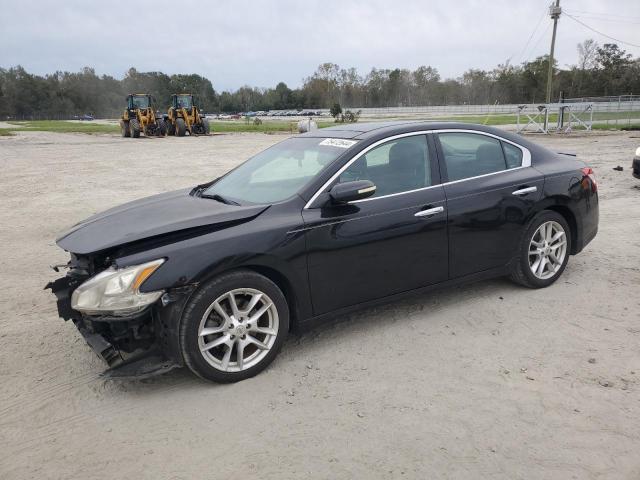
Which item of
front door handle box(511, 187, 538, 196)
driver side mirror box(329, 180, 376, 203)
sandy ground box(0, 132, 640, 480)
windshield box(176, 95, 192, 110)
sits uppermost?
windshield box(176, 95, 192, 110)

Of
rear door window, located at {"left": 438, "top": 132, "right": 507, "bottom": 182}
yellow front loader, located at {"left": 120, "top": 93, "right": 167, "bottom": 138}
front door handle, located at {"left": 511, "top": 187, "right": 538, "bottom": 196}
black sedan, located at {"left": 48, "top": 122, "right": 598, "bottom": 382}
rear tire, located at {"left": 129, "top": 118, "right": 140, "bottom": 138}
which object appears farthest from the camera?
yellow front loader, located at {"left": 120, "top": 93, "right": 167, "bottom": 138}

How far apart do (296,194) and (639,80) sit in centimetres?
8337

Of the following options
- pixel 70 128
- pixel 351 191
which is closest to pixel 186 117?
pixel 70 128

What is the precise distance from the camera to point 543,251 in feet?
15.8

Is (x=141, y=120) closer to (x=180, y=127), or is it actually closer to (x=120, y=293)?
(x=180, y=127)

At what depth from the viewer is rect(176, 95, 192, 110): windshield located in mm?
33562

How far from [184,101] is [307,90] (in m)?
94.9

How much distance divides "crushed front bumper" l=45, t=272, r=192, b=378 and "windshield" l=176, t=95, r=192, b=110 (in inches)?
1272

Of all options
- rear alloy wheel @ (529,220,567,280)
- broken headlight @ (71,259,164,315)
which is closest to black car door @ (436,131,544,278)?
rear alloy wheel @ (529,220,567,280)

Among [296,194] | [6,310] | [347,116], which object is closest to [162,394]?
[296,194]

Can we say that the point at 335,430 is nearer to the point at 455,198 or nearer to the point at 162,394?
the point at 162,394

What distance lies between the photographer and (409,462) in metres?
2.62

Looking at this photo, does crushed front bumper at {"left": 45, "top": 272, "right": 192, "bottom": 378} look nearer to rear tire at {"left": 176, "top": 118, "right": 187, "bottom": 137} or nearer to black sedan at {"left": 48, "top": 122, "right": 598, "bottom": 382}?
black sedan at {"left": 48, "top": 122, "right": 598, "bottom": 382}

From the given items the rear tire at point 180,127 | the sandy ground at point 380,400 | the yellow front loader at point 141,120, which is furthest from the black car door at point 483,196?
the yellow front loader at point 141,120
